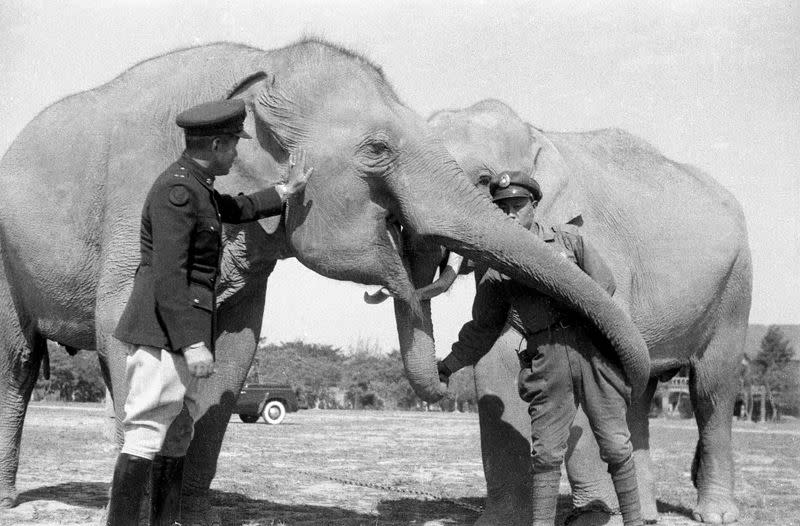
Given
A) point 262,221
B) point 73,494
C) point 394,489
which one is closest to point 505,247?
point 262,221

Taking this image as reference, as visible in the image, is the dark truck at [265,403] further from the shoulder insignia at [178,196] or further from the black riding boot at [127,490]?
the shoulder insignia at [178,196]

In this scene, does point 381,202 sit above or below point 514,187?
below

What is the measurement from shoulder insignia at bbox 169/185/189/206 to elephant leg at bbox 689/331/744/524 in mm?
5766

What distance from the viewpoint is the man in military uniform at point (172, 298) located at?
4.74 metres

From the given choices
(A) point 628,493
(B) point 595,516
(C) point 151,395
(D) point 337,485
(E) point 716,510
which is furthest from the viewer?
(D) point 337,485

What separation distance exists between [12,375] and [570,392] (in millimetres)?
4352

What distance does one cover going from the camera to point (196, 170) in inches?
197

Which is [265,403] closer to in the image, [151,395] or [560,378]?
[560,378]

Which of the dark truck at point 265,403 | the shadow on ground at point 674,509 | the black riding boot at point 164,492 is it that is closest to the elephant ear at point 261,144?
the black riding boot at point 164,492

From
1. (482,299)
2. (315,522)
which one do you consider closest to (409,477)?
(315,522)

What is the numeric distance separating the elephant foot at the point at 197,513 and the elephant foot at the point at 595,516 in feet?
7.62

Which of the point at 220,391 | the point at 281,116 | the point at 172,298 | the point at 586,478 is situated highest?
the point at 281,116

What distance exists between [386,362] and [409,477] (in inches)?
2479

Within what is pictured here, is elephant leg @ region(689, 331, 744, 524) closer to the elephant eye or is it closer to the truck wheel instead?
the elephant eye
